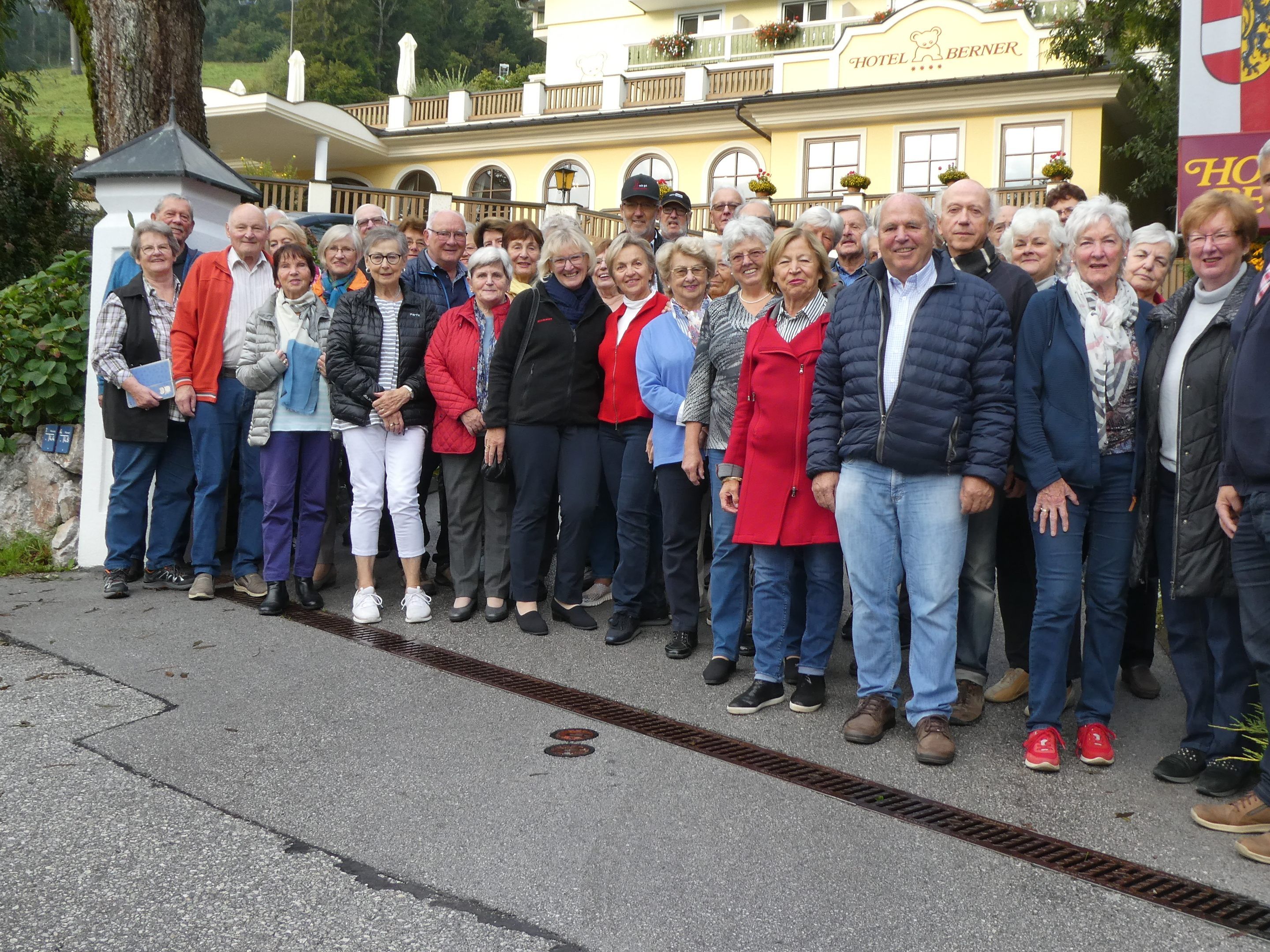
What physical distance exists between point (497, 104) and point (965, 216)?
3140cm

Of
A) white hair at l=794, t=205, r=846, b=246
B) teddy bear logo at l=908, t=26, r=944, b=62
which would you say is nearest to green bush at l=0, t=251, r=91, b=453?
white hair at l=794, t=205, r=846, b=246

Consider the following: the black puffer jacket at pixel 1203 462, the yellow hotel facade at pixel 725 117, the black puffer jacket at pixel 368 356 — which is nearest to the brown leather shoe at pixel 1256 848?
the black puffer jacket at pixel 1203 462

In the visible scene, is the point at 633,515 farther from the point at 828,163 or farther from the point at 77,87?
the point at 77,87

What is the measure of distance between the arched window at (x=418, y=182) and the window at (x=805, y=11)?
39.7ft

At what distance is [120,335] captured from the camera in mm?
7430

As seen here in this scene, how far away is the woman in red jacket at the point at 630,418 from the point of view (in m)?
6.58

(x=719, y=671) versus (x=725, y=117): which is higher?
(x=725, y=117)

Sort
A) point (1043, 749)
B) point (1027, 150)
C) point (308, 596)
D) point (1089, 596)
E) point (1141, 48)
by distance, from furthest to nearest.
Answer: point (1027, 150) < point (1141, 48) < point (308, 596) < point (1089, 596) < point (1043, 749)

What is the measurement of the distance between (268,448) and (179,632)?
4.02ft

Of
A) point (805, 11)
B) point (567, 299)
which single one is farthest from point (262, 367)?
point (805, 11)

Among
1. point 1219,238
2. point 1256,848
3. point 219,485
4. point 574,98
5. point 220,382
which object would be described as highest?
point 574,98

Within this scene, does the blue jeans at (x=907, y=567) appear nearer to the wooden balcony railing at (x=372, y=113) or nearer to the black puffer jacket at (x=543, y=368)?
the black puffer jacket at (x=543, y=368)

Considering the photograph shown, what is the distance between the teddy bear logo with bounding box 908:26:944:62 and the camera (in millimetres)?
27547

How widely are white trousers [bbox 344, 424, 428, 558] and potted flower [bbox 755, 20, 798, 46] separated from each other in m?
29.5
